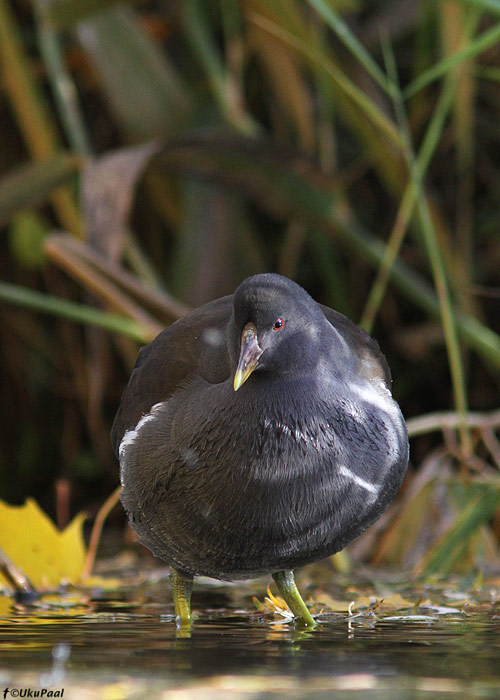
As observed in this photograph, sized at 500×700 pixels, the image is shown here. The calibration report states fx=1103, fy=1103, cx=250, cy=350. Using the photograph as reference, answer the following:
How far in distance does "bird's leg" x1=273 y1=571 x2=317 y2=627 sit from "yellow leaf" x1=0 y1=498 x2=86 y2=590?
23.6 inches

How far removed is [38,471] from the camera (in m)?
4.77

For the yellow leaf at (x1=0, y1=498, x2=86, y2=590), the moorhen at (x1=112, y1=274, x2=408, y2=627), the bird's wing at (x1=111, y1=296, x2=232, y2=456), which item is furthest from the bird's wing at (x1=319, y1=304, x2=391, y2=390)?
the yellow leaf at (x1=0, y1=498, x2=86, y2=590)

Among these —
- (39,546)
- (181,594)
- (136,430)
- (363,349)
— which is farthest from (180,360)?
(39,546)

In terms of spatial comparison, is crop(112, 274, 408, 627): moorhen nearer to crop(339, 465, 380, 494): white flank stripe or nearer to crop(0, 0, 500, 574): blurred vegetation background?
crop(339, 465, 380, 494): white flank stripe

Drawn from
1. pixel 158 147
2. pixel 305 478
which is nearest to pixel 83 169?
pixel 158 147

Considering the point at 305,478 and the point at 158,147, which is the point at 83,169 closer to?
the point at 158,147

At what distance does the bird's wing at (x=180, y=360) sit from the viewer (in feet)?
7.79

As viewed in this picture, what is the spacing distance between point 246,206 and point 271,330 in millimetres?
2322

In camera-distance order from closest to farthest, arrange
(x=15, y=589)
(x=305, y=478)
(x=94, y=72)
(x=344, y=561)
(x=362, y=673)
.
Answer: (x=362, y=673)
(x=305, y=478)
(x=15, y=589)
(x=344, y=561)
(x=94, y=72)

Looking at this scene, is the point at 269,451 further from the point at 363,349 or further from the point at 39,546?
the point at 39,546

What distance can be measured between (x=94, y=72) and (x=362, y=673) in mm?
3029

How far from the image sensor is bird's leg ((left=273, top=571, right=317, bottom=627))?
2242mm

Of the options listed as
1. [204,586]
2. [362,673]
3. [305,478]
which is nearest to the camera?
[362,673]

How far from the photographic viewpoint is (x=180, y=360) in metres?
2.46
